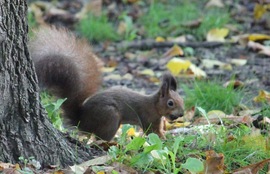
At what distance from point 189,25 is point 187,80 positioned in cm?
151

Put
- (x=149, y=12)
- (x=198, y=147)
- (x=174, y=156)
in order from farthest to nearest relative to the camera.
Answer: (x=149, y=12) < (x=198, y=147) < (x=174, y=156)

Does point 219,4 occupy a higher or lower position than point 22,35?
lower

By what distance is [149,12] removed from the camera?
8047 millimetres

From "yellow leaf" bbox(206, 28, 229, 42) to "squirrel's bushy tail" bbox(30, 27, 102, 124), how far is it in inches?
116

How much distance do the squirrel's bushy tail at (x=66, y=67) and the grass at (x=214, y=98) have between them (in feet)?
3.16

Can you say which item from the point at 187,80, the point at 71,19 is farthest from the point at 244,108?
the point at 71,19

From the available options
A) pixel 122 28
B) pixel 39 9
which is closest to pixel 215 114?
pixel 122 28

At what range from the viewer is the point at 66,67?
162 inches

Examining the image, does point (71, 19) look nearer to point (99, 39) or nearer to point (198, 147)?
point (99, 39)

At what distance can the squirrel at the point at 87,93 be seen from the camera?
409 cm

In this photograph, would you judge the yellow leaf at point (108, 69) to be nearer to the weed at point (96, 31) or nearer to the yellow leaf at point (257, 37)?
the weed at point (96, 31)

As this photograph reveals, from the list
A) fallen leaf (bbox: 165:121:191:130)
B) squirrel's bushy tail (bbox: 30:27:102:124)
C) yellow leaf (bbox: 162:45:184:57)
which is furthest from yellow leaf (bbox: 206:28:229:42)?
squirrel's bushy tail (bbox: 30:27:102:124)

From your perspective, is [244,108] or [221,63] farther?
[221,63]

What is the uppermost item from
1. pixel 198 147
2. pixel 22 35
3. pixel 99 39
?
pixel 22 35
